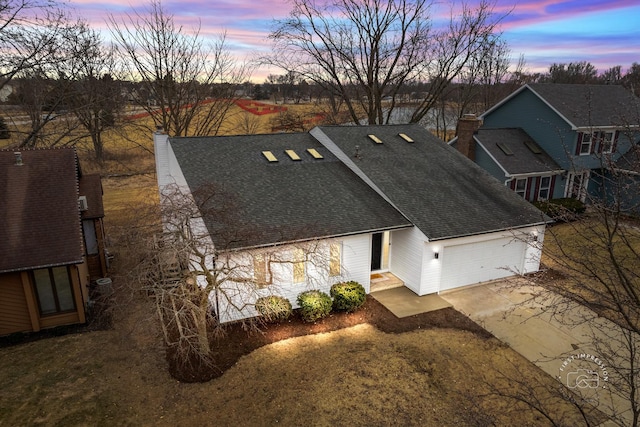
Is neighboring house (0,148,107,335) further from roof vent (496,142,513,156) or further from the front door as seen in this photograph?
roof vent (496,142,513,156)

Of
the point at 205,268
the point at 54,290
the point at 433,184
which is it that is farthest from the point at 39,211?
the point at 433,184

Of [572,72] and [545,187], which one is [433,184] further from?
[572,72]

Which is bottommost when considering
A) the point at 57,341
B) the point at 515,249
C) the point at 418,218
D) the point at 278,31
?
the point at 57,341

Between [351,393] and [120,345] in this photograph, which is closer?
[351,393]

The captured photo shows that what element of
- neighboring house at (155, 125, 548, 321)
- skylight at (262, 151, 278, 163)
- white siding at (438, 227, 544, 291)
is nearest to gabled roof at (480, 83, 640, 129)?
neighboring house at (155, 125, 548, 321)

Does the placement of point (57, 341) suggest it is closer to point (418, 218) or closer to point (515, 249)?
point (418, 218)

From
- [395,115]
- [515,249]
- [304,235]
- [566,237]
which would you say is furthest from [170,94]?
[395,115]
